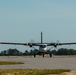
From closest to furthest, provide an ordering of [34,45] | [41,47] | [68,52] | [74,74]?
[74,74] → [41,47] → [34,45] → [68,52]

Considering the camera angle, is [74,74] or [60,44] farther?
[60,44]

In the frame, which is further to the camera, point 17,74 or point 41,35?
point 41,35

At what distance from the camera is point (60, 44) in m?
98.9

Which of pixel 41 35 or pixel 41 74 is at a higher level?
pixel 41 35

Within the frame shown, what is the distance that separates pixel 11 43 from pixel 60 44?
14.2m

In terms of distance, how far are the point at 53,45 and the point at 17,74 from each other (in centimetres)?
7504

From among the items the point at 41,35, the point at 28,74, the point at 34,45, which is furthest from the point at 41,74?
the point at 41,35

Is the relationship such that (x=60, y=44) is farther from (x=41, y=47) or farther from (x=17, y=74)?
(x=17, y=74)

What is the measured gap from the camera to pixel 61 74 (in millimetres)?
22266

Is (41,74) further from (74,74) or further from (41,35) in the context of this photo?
(41,35)

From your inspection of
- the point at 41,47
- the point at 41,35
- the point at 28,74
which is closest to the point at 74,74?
the point at 28,74

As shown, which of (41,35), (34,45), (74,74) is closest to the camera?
(74,74)

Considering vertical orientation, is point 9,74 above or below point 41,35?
below

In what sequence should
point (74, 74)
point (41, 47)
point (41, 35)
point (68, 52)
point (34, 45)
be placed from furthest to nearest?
point (68, 52)
point (41, 35)
point (34, 45)
point (41, 47)
point (74, 74)
